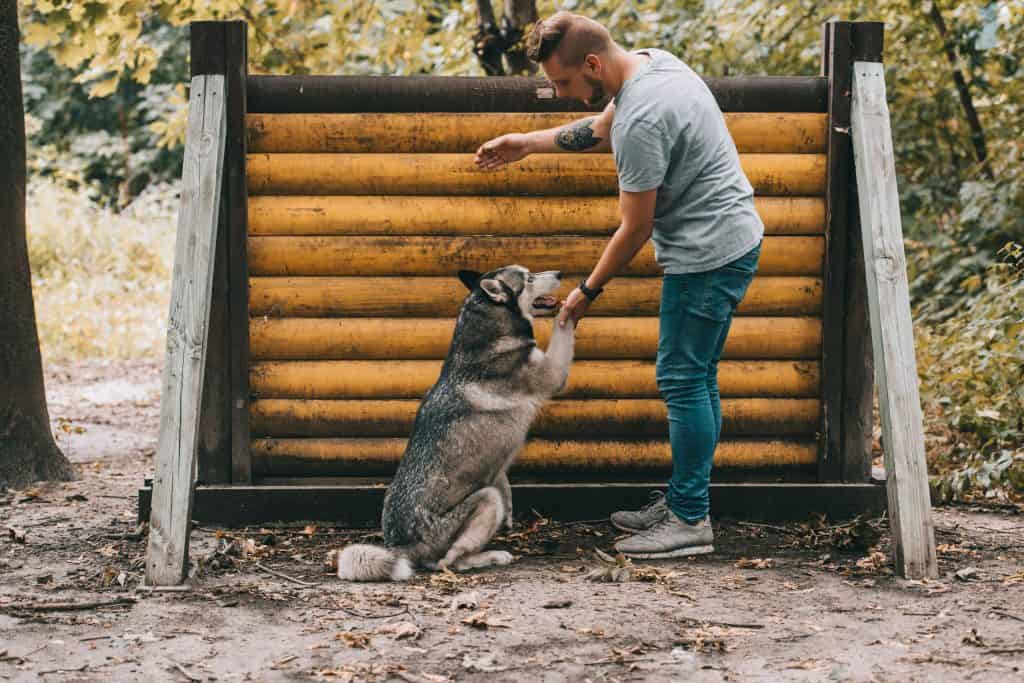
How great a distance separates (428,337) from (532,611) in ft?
6.06

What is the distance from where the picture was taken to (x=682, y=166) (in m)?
4.41

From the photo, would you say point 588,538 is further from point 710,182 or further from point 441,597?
point 710,182

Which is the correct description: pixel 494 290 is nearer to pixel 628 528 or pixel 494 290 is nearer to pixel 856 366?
pixel 628 528

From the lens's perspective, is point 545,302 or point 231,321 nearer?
point 545,302

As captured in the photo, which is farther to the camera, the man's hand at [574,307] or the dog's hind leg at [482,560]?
the man's hand at [574,307]

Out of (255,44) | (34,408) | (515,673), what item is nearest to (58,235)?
(255,44)

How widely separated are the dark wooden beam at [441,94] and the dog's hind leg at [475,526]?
206 cm

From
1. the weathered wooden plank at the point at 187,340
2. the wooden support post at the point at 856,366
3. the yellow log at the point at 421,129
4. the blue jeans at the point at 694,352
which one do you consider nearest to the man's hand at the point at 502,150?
the yellow log at the point at 421,129

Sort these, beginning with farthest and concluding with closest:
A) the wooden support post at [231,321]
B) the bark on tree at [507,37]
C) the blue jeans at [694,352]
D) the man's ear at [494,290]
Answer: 1. the bark on tree at [507,37]
2. the wooden support post at [231,321]
3. the man's ear at [494,290]
4. the blue jeans at [694,352]

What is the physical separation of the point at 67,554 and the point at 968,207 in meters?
8.01

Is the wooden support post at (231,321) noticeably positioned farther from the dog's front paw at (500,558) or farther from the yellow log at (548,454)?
the dog's front paw at (500,558)

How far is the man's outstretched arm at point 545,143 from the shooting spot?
197 inches

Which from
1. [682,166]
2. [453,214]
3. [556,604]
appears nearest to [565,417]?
[453,214]

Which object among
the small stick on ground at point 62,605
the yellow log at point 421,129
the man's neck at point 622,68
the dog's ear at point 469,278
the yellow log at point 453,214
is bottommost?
the small stick on ground at point 62,605
